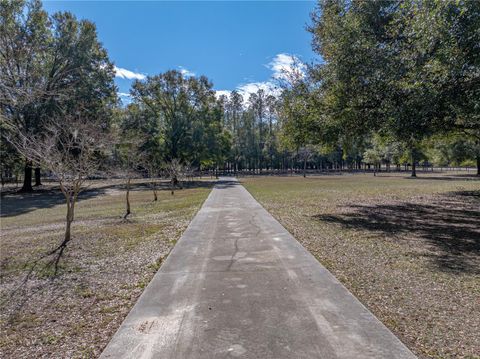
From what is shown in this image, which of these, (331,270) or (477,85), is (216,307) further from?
(477,85)

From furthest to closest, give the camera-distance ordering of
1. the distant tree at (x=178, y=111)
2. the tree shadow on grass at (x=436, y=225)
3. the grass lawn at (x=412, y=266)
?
the distant tree at (x=178, y=111)
the tree shadow on grass at (x=436, y=225)
the grass lawn at (x=412, y=266)

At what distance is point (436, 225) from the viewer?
1059cm

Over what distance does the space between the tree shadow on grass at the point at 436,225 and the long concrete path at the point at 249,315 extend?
9.59 feet

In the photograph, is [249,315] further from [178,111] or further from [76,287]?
[178,111]

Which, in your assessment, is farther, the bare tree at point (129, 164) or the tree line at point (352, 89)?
the bare tree at point (129, 164)

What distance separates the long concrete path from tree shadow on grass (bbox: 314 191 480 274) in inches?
115

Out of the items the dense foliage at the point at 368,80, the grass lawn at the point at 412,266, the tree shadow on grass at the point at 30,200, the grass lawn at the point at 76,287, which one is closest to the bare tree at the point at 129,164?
the dense foliage at the point at 368,80

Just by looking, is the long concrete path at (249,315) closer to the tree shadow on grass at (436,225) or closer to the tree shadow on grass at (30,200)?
the tree shadow on grass at (436,225)

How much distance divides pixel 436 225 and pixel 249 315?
903 cm

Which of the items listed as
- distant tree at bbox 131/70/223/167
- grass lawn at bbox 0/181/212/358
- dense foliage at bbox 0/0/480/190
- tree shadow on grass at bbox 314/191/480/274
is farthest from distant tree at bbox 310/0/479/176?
distant tree at bbox 131/70/223/167

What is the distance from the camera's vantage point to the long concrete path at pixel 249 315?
10.9 feet

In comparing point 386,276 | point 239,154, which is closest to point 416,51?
point 386,276

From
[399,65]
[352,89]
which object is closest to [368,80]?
[352,89]

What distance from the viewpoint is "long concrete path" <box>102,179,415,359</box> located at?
3309 mm
